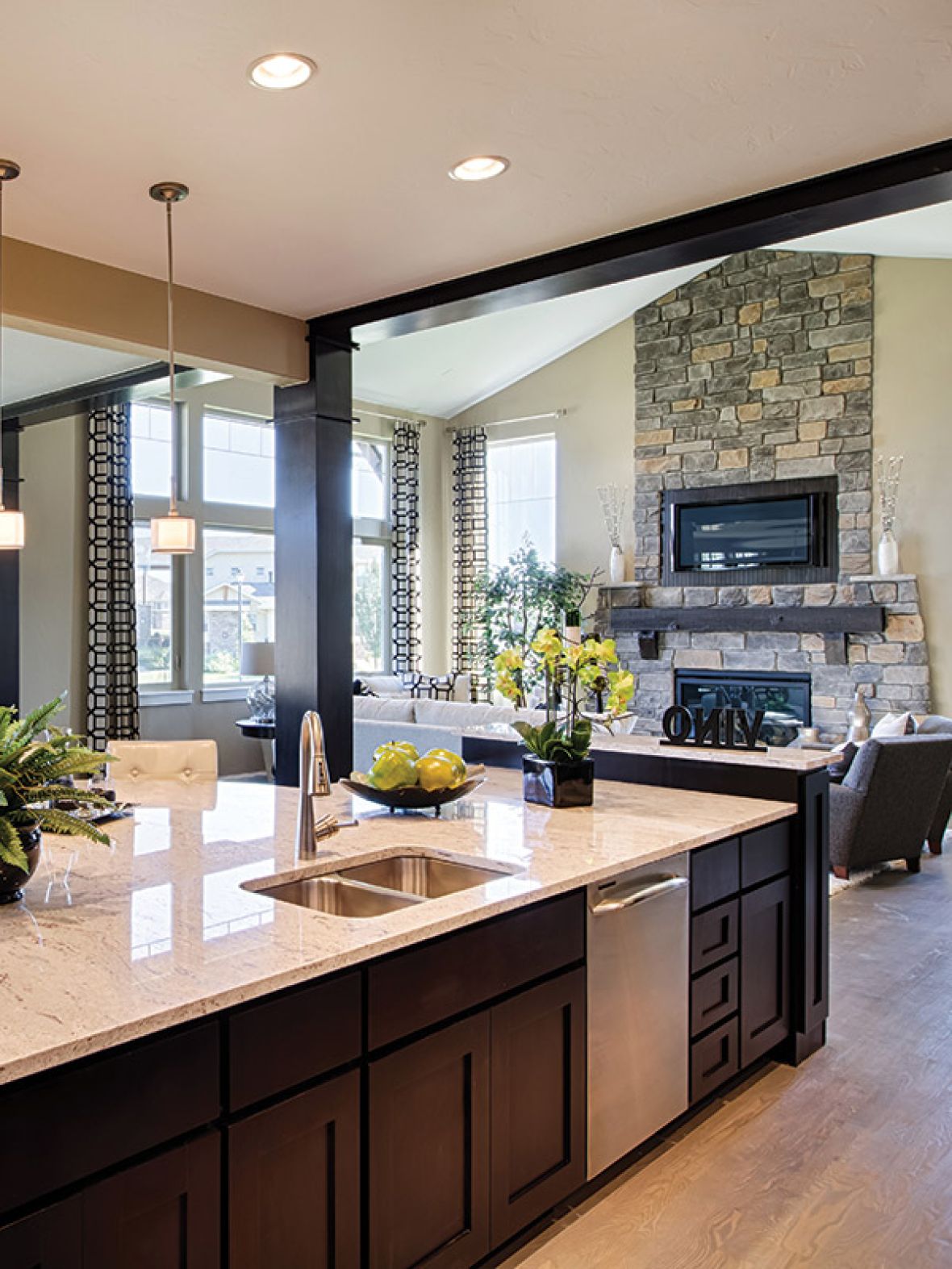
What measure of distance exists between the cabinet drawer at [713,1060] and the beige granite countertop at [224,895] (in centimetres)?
56

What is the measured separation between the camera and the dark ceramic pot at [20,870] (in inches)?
71.7

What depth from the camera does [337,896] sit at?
7.11ft

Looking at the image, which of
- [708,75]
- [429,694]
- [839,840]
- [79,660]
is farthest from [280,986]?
[429,694]

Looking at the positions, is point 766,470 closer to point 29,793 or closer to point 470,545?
point 470,545

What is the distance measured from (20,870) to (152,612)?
639 centimetres

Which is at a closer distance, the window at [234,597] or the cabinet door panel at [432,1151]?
the cabinet door panel at [432,1151]

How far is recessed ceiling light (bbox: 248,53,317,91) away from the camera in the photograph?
91.2 inches

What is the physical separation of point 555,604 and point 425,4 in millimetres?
6971

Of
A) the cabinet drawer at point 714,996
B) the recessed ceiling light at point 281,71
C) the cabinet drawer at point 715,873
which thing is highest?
the recessed ceiling light at point 281,71

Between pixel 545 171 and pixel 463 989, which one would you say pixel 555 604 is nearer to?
pixel 545 171

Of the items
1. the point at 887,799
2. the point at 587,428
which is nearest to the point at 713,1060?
the point at 887,799

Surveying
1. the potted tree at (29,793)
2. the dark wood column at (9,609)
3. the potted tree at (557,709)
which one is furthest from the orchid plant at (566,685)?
the dark wood column at (9,609)

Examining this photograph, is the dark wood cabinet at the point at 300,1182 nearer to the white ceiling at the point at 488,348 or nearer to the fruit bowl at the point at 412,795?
the fruit bowl at the point at 412,795

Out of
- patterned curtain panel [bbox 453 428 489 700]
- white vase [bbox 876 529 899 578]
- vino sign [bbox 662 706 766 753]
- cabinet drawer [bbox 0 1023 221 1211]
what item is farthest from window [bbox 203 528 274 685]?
cabinet drawer [bbox 0 1023 221 1211]
